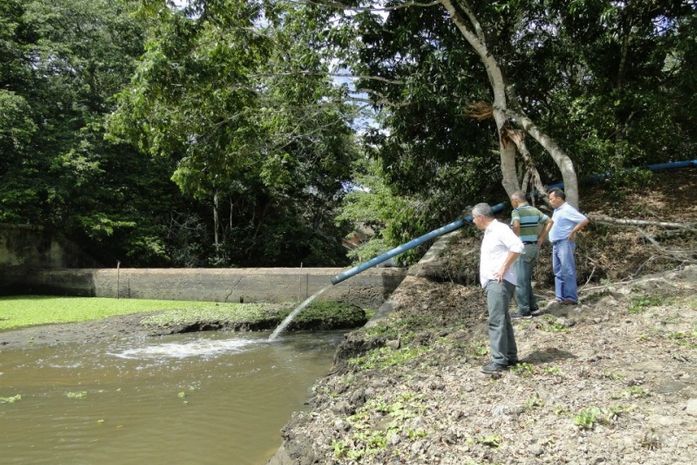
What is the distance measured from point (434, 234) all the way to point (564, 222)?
12.1 ft

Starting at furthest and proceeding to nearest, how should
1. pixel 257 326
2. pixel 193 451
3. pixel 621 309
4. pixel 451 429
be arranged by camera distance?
1. pixel 257 326
2. pixel 621 309
3. pixel 193 451
4. pixel 451 429

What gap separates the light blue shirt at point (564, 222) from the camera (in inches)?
227

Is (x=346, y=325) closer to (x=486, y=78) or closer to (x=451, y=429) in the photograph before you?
(x=486, y=78)

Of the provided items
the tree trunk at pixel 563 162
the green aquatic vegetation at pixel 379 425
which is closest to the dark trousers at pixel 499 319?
the green aquatic vegetation at pixel 379 425

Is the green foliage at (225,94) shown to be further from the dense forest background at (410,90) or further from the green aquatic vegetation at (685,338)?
the green aquatic vegetation at (685,338)

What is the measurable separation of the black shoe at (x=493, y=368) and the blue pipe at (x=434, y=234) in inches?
187

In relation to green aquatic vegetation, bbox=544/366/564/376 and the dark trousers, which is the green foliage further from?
green aquatic vegetation, bbox=544/366/564/376

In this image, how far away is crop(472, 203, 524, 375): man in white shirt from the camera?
4.20 meters

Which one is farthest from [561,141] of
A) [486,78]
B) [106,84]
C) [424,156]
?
[106,84]

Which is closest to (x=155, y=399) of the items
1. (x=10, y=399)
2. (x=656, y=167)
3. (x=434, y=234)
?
(x=10, y=399)

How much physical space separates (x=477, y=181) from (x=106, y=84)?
15.2 m

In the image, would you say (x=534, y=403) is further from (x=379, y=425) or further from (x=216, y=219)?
(x=216, y=219)

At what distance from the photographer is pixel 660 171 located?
11.3 m

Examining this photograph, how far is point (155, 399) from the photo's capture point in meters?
5.71
